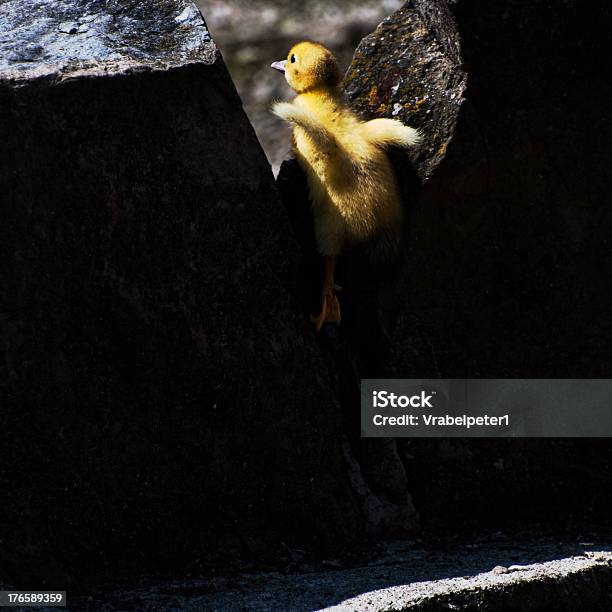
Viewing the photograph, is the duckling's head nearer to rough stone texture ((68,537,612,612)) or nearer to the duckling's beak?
the duckling's beak

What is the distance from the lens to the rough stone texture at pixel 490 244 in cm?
254

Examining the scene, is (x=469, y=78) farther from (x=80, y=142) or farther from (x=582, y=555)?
(x=582, y=555)

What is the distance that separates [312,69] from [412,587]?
122 centimetres

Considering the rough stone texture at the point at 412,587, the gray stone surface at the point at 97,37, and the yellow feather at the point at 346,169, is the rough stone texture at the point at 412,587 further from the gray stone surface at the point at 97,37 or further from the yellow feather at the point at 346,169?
the gray stone surface at the point at 97,37

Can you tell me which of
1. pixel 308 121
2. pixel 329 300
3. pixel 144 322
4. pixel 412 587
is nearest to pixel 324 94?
pixel 308 121

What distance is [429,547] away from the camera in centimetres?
263

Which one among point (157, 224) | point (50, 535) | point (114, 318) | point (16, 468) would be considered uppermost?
point (157, 224)

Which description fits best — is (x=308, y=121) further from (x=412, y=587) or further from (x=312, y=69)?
(x=412, y=587)

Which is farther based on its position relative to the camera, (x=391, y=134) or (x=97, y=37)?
(x=391, y=134)

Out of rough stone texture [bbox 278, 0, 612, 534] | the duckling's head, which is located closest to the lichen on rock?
rough stone texture [bbox 278, 0, 612, 534]

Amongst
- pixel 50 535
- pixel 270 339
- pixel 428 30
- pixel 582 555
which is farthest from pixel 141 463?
pixel 428 30

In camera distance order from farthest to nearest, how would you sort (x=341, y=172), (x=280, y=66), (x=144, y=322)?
(x=280, y=66) < (x=341, y=172) < (x=144, y=322)

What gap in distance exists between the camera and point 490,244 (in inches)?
104

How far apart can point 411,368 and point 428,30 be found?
827 mm
